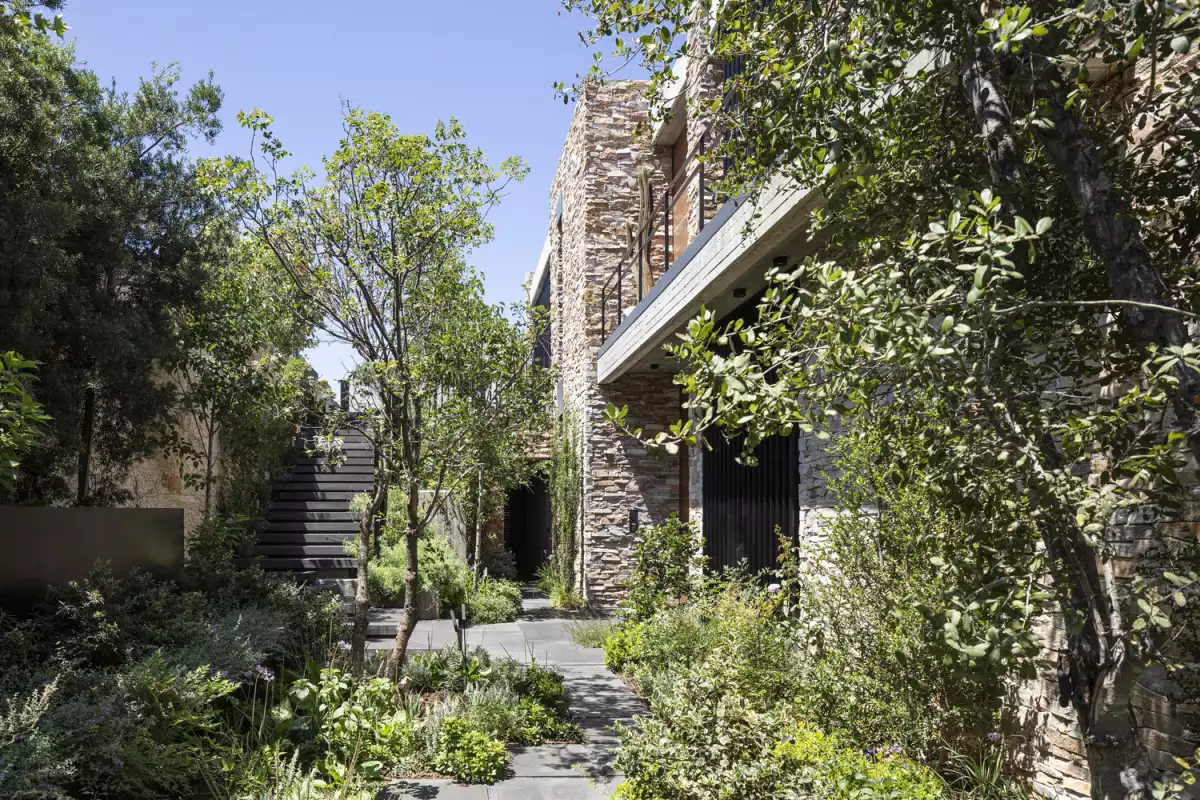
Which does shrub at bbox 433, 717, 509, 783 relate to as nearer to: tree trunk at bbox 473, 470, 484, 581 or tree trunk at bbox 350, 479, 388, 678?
tree trunk at bbox 350, 479, 388, 678

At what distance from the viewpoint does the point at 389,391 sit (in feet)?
21.5

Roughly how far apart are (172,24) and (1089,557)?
21.7ft

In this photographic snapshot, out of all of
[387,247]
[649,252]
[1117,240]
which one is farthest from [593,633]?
[1117,240]

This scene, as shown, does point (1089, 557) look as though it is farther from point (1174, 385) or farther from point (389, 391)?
point (389, 391)

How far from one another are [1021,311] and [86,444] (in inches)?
291

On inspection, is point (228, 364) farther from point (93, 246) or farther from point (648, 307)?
point (648, 307)

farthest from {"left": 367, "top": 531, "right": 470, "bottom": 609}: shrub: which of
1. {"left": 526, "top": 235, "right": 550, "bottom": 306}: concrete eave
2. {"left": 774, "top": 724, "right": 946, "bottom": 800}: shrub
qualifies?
{"left": 774, "top": 724, "right": 946, "bottom": 800}: shrub

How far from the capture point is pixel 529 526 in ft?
63.4

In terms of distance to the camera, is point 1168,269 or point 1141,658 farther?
point 1168,269

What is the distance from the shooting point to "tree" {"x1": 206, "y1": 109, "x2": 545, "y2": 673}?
643 centimetres

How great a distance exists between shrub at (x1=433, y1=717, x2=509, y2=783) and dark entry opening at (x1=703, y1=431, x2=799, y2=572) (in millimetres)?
2693

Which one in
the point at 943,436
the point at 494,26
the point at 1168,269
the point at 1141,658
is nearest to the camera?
the point at 1141,658

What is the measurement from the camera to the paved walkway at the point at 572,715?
Result: 5.11 m

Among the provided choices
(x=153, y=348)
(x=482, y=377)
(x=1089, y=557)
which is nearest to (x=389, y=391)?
(x=482, y=377)
